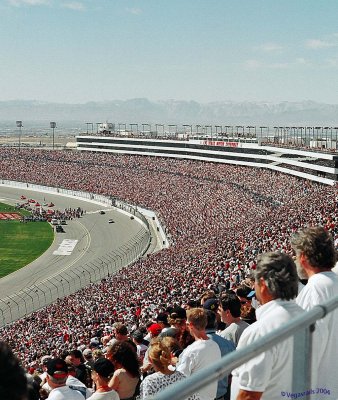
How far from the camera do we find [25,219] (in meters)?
58.6

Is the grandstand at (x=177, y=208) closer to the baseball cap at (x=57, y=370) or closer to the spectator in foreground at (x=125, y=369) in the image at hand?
the spectator in foreground at (x=125, y=369)

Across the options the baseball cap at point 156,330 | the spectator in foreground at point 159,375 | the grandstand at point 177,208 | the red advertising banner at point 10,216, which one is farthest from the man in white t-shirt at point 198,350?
the red advertising banner at point 10,216

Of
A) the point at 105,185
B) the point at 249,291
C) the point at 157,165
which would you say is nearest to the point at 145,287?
the point at 249,291

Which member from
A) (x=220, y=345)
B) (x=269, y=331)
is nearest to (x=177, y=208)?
(x=220, y=345)

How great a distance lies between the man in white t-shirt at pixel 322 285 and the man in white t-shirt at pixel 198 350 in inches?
50.1

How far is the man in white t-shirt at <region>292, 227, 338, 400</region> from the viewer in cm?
388

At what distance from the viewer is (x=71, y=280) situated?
36.2 meters

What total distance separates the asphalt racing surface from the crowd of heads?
2.62 meters

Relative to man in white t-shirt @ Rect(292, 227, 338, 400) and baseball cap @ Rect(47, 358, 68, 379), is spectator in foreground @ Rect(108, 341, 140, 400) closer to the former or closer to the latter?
baseball cap @ Rect(47, 358, 68, 379)

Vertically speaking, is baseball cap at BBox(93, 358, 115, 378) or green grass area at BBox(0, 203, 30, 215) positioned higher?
baseball cap at BBox(93, 358, 115, 378)

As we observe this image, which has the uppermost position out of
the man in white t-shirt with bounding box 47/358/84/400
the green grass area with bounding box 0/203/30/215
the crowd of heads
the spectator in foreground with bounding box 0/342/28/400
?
the spectator in foreground with bounding box 0/342/28/400

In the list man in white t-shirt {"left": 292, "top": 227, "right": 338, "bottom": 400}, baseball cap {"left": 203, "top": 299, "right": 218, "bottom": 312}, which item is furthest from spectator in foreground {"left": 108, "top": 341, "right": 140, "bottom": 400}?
baseball cap {"left": 203, "top": 299, "right": 218, "bottom": 312}

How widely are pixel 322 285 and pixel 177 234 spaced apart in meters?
38.9

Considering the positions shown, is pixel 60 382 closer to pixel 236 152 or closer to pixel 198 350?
pixel 198 350
